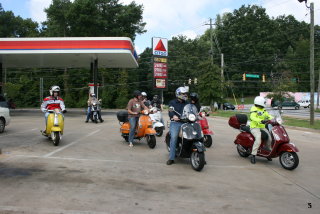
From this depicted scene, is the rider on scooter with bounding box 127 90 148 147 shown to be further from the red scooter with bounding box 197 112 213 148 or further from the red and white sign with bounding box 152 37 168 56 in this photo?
the red and white sign with bounding box 152 37 168 56

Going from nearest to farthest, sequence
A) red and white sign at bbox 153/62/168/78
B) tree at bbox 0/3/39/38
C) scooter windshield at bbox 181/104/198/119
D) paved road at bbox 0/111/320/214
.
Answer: paved road at bbox 0/111/320/214, scooter windshield at bbox 181/104/198/119, red and white sign at bbox 153/62/168/78, tree at bbox 0/3/39/38

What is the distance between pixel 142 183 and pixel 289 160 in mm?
3428

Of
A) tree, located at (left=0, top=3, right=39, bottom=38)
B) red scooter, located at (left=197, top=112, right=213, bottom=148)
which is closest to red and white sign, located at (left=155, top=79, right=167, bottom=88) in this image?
red scooter, located at (left=197, top=112, right=213, bottom=148)

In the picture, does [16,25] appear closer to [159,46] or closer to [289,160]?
[159,46]

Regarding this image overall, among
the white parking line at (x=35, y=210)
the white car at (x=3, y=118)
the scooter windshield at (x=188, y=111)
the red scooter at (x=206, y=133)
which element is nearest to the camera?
the white parking line at (x=35, y=210)

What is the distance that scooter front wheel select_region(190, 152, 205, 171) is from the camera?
6434mm

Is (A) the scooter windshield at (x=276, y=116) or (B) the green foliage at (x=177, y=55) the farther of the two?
(B) the green foliage at (x=177, y=55)

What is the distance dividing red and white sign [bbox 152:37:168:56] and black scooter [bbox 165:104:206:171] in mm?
22585

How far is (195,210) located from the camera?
166 inches

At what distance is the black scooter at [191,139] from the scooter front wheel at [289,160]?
1891 millimetres

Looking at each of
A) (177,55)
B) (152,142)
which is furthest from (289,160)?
(177,55)

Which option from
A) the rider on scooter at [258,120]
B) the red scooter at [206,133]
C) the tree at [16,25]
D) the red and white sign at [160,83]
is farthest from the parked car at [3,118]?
the tree at [16,25]

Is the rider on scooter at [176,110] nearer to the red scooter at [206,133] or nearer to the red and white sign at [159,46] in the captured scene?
the red scooter at [206,133]

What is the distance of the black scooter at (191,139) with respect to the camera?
21.2 feet
